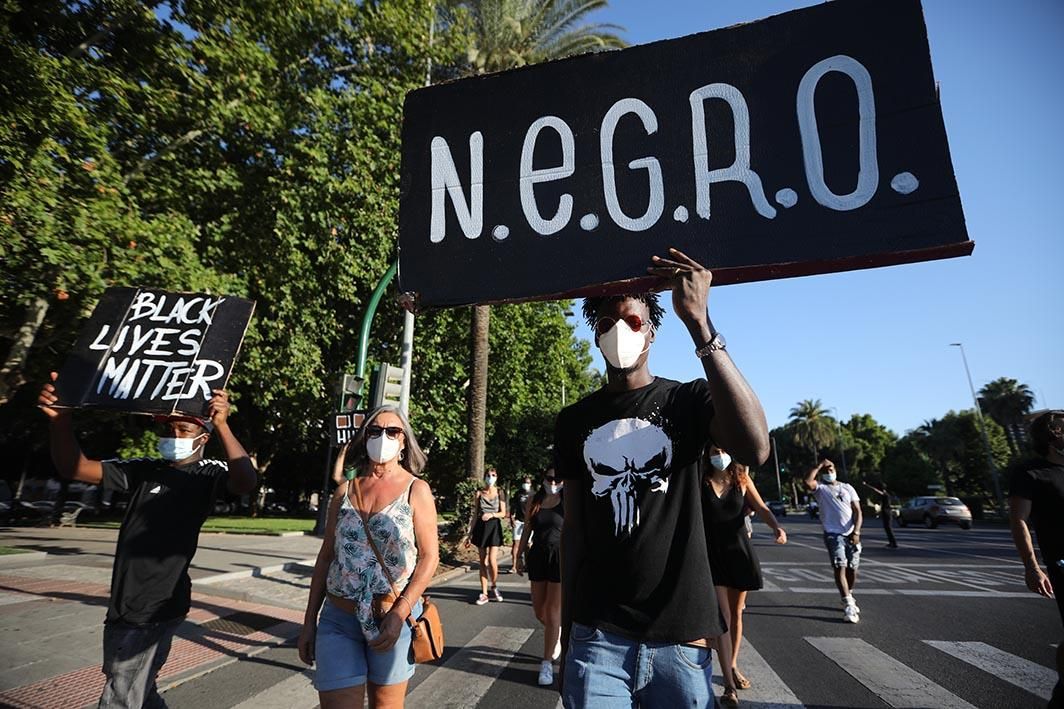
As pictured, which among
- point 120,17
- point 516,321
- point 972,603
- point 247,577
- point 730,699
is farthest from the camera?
point 516,321

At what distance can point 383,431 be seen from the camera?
3.02 m

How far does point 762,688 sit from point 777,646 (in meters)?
1.51

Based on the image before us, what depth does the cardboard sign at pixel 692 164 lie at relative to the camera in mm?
1735

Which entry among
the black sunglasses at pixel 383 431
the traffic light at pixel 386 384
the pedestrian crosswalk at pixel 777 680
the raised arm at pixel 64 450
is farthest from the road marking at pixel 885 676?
the traffic light at pixel 386 384

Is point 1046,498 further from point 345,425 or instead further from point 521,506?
point 521,506

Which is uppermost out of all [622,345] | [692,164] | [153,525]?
[692,164]

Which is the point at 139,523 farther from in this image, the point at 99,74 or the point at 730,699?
the point at 99,74

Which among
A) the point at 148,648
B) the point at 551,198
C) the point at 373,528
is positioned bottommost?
the point at 148,648

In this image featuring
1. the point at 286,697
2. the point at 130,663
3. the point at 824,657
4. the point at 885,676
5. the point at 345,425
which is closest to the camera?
the point at 130,663

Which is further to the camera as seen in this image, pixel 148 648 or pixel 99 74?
pixel 99 74

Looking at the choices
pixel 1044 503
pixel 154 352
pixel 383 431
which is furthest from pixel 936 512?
pixel 154 352

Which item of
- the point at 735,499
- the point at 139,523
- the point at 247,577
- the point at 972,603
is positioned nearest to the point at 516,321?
the point at 247,577

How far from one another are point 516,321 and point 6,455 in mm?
37223

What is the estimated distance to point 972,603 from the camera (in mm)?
8008
